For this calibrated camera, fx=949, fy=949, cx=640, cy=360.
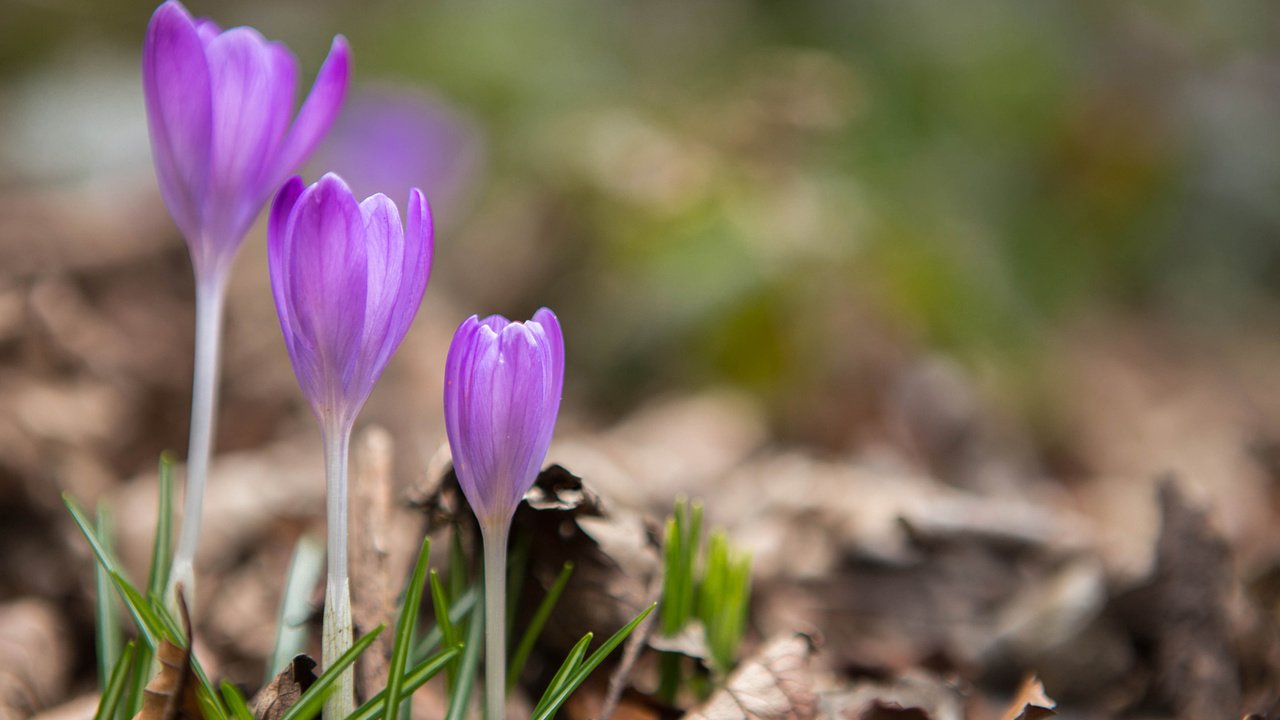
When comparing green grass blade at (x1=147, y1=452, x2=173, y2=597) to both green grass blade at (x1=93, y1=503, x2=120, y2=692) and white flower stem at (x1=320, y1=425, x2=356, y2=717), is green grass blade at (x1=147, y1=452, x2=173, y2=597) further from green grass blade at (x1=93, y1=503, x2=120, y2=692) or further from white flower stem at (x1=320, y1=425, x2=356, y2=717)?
white flower stem at (x1=320, y1=425, x2=356, y2=717)

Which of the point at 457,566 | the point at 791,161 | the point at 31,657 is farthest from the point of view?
the point at 791,161

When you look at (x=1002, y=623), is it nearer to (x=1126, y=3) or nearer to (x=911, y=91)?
(x=911, y=91)

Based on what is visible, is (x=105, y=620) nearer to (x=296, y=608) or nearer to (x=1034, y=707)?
(x=296, y=608)

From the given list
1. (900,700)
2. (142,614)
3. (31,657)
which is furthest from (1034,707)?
(31,657)

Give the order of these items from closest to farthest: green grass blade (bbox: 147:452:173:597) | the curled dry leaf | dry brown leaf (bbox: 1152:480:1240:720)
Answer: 1. green grass blade (bbox: 147:452:173:597)
2. the curled dry leaf
3. dry brown leaf (bbox: 1152:480:1240:720)

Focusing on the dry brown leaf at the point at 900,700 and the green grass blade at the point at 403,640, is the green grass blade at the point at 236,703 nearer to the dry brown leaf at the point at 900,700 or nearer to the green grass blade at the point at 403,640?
the green grass blade at the point at 403,640

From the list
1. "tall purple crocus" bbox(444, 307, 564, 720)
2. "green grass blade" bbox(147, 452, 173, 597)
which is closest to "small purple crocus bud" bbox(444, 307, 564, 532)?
"tall purple crocus" bbox(444, 307, 564, 720)
